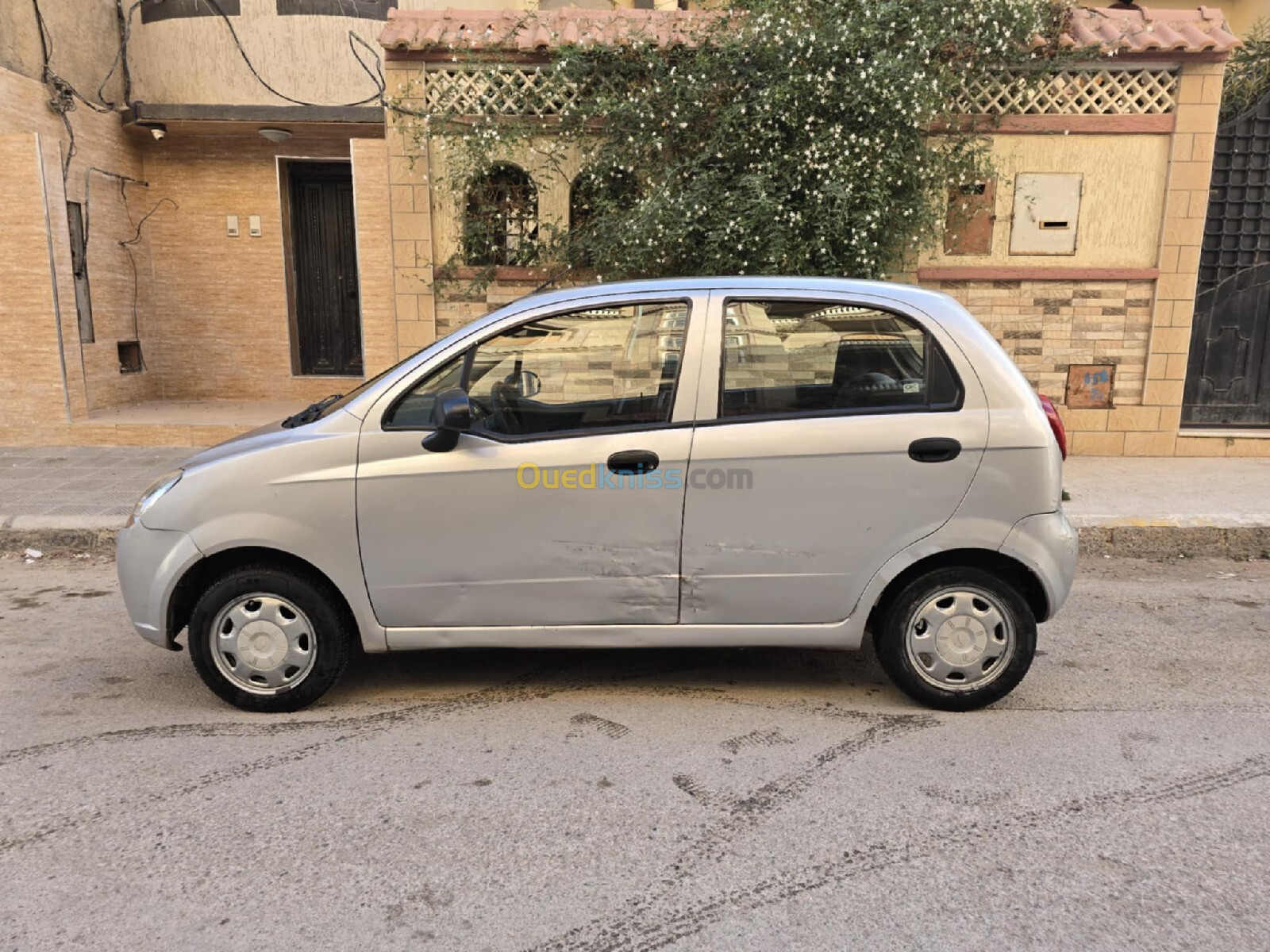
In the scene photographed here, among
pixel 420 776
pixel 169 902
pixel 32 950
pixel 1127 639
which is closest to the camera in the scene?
pixel 32 950

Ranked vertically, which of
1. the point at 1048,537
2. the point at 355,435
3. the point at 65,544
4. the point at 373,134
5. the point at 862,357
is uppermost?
the point at 373,134

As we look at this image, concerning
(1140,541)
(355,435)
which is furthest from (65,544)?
(1140,541)

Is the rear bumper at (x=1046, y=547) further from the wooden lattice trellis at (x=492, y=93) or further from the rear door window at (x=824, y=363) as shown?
the wooden lattice trellis at (x=492, y=93)

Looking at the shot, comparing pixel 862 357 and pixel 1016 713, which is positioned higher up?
pixel 862 357

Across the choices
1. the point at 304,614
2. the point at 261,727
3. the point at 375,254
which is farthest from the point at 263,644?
the point at 375,254

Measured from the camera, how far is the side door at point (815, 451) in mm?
3715

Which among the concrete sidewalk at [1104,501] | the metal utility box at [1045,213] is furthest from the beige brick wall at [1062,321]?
the concrete sidewalk at [1104,501]

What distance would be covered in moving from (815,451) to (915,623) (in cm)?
86

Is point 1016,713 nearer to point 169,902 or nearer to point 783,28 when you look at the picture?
point 169,902

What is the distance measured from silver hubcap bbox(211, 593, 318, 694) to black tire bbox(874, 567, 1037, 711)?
7.89ft

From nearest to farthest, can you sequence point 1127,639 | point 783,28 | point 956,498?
point 956,498 < point 1127,639 < point 783,28

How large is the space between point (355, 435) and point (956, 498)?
2.44 m

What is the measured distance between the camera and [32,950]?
2480mm

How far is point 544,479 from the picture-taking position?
3717 millimetres
